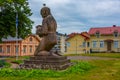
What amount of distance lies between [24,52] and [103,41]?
1663cm

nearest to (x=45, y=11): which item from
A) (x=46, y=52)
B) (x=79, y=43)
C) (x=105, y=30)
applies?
(x=46, y=52)

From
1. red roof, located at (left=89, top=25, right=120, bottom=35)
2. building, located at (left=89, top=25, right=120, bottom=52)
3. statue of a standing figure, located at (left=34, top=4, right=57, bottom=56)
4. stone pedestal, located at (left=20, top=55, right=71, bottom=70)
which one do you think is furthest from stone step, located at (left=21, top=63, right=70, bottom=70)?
building, located at (left=89, top=25, right=120, bottom=52)

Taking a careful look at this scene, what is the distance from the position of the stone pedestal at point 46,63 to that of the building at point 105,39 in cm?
4023

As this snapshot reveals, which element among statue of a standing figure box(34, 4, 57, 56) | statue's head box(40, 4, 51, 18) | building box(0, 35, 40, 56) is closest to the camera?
statue of a standing figure box(34, 4, 57, 56)

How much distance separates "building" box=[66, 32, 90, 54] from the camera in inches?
2301

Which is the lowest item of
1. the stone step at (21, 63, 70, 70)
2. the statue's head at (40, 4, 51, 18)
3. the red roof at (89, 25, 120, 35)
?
the stone step at (21, 63, 70, 70)

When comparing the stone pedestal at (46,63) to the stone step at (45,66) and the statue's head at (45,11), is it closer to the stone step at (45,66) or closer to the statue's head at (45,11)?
the stone step at (45,66)

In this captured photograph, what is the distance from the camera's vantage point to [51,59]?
14883 millimetres

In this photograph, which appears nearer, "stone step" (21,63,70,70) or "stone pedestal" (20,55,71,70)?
"stone step" (21,63,70,70)

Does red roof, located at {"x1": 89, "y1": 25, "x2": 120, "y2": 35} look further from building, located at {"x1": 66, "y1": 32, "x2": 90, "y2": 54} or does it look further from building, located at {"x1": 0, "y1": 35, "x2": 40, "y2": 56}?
building, located at {"x1": 0, "y1": 35, "x2": 40, "y2": 56}

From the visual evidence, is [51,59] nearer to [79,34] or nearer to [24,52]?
[24,52]

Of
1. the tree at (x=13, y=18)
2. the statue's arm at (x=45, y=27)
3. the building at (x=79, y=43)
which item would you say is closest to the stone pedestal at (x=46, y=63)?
the statue's arm at (x=45, y=27)

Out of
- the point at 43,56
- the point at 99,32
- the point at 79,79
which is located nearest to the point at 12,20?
the point at 43,56

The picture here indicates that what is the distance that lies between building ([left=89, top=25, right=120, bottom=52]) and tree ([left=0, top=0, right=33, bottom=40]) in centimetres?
2618
